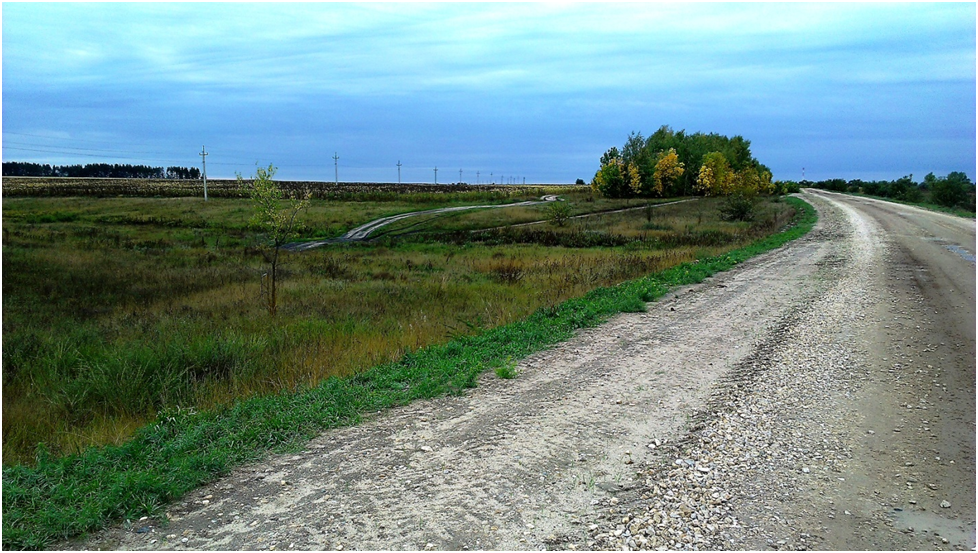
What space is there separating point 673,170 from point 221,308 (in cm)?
6998

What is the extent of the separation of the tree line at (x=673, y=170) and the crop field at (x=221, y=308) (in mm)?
36637

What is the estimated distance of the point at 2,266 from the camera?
76.1 ft

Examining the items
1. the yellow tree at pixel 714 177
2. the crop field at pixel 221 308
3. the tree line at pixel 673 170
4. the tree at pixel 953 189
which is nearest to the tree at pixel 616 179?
the tree line at pixel 673 170

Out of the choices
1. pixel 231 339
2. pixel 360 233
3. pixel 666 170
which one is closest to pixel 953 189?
pixel 231 339

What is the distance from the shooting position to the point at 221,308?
50.4 feet

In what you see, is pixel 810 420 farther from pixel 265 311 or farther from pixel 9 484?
pixel 265 311

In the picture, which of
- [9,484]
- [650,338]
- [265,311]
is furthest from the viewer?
[265,311]

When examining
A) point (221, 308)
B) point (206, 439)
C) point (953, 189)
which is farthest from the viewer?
point (221, 308)

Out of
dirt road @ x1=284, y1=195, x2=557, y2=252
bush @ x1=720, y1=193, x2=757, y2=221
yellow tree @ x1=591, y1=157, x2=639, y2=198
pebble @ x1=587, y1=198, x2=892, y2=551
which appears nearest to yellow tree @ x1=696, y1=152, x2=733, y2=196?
yellow tree @ x1=591, y1=157, x2=639, y2=198

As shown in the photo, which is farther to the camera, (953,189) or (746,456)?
(953,189)

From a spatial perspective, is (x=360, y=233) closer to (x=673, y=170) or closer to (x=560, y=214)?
(x=560, y=214)

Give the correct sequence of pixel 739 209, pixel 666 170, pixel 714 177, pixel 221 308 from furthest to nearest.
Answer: pixel 714 177 → pixel 666 170 → pixel 739 209 → pixel 221 308

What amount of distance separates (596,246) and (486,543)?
3131 cm

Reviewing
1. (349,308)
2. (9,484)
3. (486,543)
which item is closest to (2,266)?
(349,308)
